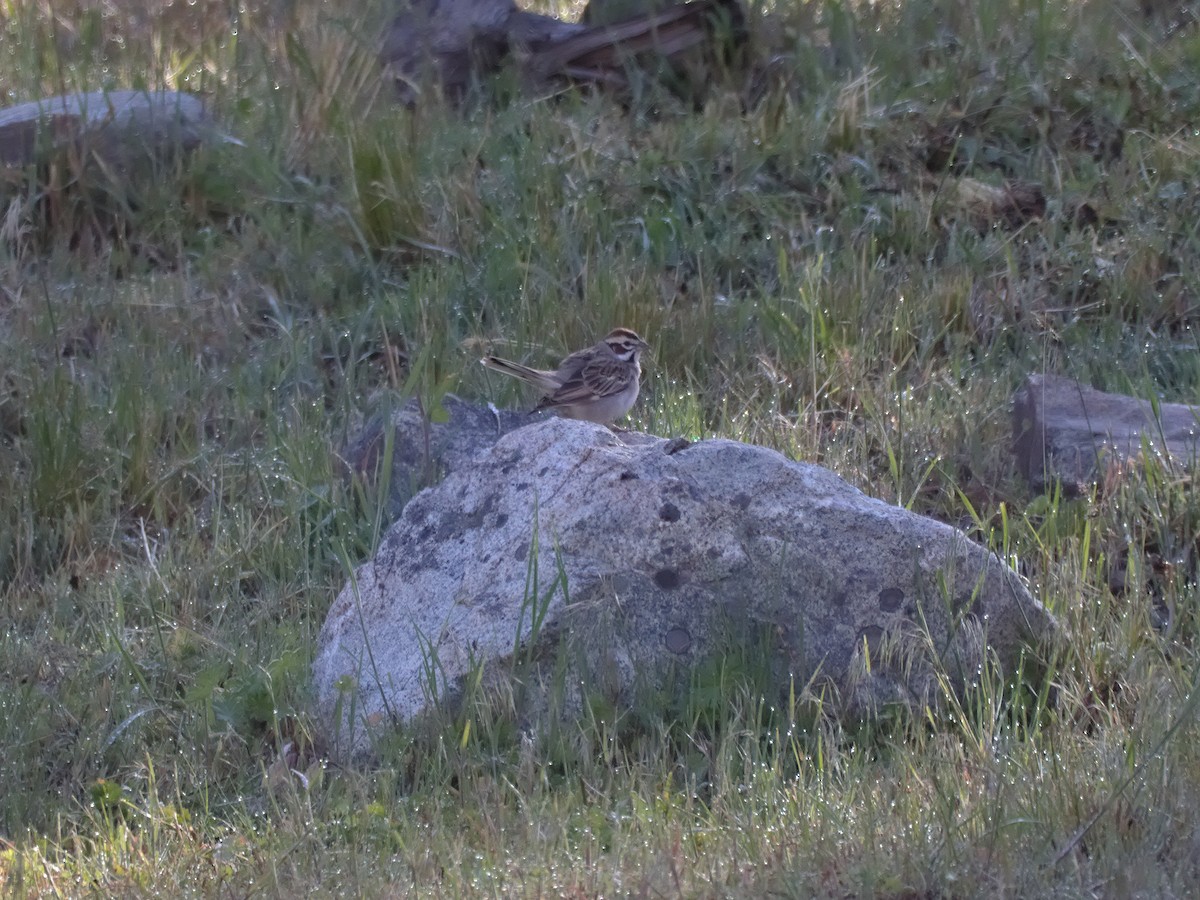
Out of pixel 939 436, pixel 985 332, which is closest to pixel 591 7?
pixel 985 332

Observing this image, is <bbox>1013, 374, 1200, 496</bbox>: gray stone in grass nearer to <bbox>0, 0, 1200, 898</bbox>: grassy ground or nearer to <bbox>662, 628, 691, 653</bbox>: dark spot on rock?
<bbox>0, 0, 1200, 898</bbox>: grassy ground

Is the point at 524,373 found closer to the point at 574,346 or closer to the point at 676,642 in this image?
the point at 574,346

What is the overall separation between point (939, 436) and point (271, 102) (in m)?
5.11

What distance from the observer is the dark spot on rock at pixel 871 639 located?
15.7ft

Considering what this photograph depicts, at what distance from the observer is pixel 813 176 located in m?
9.08

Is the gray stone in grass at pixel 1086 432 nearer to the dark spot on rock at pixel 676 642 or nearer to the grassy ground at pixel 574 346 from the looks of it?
the grassy ground at pixel 574 346

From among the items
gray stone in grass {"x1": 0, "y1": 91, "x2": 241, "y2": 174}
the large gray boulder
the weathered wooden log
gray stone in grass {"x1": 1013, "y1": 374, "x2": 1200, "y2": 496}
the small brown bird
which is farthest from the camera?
the weathered wooden log

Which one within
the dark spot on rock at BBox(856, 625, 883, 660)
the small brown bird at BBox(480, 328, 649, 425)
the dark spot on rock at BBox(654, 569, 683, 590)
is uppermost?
the small brown bird at BBox(480, 328, 649, 425)

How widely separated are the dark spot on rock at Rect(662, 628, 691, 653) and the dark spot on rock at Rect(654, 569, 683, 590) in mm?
139

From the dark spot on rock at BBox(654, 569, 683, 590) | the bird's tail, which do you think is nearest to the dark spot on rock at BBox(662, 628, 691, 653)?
the dark spot on rock at BBox(654, 569, 683, 590)

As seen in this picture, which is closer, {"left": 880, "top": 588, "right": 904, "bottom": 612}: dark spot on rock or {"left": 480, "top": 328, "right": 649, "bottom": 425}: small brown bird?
{"left": 880, "top": 588, "right": 904, "bottom": 612}: dark spot on rock

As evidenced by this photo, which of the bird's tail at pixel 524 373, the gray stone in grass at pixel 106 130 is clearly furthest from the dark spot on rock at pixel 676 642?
the gray stone in grass at pixel 106 130

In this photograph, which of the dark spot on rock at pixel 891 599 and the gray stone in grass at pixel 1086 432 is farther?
the gray stone in grass at pixel 1086 432

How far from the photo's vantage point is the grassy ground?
396 centimetres
